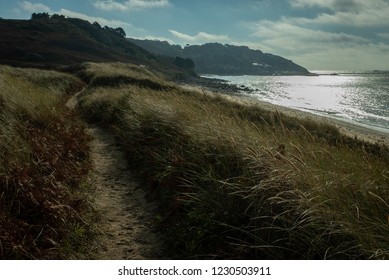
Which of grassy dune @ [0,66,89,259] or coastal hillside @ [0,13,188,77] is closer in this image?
grassy dune @ [0,66,89,259]

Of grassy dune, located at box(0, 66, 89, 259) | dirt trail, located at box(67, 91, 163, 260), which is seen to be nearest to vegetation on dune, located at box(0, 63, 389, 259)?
grassy dune, located at box(0, 66, 89, 259)

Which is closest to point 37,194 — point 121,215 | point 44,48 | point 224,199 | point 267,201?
point 121,215

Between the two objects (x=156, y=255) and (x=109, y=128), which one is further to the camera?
(x=109, y=128)

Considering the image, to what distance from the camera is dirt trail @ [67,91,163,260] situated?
5.27 meters

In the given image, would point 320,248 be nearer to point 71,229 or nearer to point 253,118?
point 71,229

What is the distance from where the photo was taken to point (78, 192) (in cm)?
664

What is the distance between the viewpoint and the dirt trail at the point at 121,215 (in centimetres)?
527

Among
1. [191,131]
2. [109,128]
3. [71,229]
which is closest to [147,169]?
[191,131]

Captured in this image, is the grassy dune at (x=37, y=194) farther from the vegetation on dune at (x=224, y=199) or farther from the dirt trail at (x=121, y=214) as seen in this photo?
the dirt trail at (x=121, y=214)

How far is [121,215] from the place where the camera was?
6512 millimetres

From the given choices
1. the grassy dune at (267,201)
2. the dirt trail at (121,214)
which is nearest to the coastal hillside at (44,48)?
the dirt trail at (121,214)

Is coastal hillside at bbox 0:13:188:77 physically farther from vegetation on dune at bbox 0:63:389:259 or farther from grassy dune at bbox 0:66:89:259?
vegetation on dune at bbox 0:63:389:259

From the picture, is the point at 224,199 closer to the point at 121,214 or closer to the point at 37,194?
the point at 121,214
